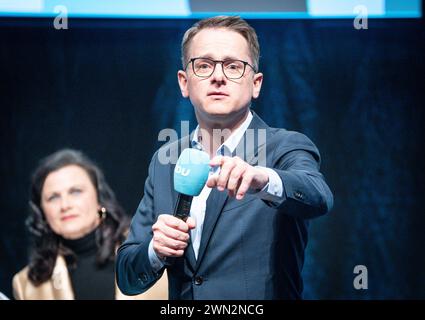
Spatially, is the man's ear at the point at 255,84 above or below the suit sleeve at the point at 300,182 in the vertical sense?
Answer: above

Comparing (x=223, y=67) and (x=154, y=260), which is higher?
(x=223, y=67)

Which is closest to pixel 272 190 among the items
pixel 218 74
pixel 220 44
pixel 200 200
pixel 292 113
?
pixel 200 200

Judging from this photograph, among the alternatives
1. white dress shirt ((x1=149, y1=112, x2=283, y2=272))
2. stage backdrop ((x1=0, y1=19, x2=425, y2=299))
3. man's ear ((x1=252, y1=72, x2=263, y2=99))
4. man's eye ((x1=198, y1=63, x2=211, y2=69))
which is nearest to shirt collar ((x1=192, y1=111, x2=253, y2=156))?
white dress shirt ((x1=149, y1=112, x2=283, y2=272))

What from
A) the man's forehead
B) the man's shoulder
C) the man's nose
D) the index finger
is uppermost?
the man's forehead

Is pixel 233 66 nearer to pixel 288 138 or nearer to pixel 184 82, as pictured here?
pixel 184 82

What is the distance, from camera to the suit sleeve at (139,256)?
2.12 metres

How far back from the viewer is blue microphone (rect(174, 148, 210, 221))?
6.04 feet

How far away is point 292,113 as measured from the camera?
10.3 feet

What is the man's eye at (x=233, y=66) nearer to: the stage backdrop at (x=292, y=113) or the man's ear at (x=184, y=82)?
the man's ear at (x=184, y=82)

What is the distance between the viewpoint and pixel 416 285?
307cm

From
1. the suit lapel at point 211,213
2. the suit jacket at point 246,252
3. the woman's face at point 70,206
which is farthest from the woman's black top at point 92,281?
the suit lapel at point 211,213

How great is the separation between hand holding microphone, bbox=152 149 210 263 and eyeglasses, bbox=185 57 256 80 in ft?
1.82

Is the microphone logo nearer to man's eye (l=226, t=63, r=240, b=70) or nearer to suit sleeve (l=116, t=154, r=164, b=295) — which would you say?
suit sleeve (l=116, t=154, r=164, b=295)

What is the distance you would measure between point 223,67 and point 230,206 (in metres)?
0.53
